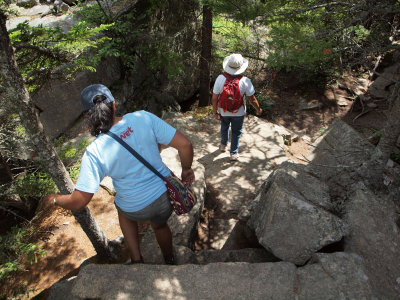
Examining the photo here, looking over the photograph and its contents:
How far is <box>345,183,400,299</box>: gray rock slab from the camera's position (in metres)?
2.79

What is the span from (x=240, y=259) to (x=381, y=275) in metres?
1.61

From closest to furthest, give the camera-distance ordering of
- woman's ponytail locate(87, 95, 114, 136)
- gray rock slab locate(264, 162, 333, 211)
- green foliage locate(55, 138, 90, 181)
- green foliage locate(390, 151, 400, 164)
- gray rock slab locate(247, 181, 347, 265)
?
woman's ponytail locate(87, 95, 114, 136) → gray rock slab locate(247, 181, 347, 265) → gray rock slab locate(264, 162, 333, 211) → green foliage locate(55, 138, 90, 181) → green foliage locate(390, 151, 400, 164)

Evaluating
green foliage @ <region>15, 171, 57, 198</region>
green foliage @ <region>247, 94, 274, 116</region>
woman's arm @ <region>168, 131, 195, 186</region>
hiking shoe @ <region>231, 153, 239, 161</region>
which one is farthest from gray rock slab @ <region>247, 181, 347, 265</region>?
green foliage @ <region>247, 94, 274, 116</region>

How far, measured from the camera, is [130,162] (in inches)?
95.3

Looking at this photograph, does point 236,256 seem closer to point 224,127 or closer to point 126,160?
point 126,160

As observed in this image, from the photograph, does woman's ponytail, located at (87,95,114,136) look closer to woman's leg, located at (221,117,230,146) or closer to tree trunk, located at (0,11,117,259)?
tree trunk, located at (0,11,117,259)

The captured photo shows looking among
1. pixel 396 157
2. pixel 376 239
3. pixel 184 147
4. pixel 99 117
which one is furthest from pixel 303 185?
pixel 396 157

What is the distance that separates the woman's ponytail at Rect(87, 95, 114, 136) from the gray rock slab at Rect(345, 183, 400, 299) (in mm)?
3107

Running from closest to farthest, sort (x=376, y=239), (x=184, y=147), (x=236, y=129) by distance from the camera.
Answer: (x=184, y=147) < (x=376, y=239) < (x=236, y=129)

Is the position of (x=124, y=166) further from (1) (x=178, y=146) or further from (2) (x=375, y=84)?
(2) (x=375, y=84)

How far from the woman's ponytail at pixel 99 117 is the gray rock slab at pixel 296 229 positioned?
224 centimetres

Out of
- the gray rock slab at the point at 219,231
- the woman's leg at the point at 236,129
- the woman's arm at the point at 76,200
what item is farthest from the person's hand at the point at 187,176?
the woman's leg at the point at 236,129

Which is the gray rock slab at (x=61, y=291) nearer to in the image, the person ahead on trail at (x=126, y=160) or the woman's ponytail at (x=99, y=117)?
the person ahead on trail at (x=126, y=160)

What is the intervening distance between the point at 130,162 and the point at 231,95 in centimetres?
288
